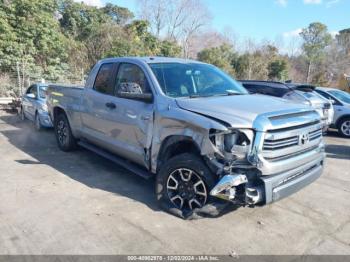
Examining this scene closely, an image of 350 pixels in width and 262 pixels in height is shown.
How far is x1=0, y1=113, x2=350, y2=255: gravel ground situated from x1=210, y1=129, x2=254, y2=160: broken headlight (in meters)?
0.95

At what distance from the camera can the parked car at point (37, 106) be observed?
9.90 meters

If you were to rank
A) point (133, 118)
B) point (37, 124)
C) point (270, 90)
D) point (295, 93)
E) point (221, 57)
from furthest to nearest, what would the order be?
1. point (221, 57)
2. point (37, 124)
3. point (270, 90)
4. point (295, 93)
5. point (133, 118)

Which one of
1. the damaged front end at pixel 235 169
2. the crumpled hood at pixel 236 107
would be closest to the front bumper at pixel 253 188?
the damaged front end at pixel 235 169

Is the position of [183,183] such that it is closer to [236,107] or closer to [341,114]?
[236,107]

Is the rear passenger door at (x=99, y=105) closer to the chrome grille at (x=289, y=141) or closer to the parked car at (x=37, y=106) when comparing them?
the chrome grille at (x=289, y=141)

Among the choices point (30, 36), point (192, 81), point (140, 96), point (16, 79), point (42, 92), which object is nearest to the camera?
point (140, 96)

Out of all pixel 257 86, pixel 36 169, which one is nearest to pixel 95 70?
pixel 36 169

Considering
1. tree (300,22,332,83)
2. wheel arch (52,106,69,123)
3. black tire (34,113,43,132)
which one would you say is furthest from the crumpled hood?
tree (300,22,332,83)

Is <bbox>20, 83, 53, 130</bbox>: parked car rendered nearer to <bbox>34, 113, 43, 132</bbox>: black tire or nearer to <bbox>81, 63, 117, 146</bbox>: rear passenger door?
<bbox>34, 113, 43, 132</bbox>: black tire

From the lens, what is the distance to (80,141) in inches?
275

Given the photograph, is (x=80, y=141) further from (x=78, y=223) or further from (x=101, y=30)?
(x=101, y=30)

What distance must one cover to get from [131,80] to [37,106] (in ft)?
19.4

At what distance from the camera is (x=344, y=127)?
11.6 meters

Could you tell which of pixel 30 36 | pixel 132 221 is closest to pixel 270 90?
pixel 132 221
